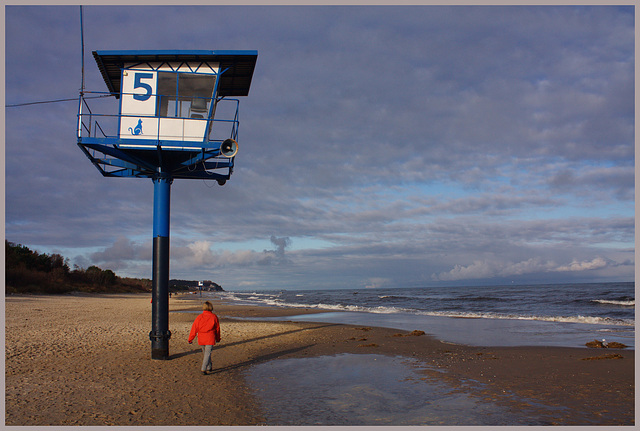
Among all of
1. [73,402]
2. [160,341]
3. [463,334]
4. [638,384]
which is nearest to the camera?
[73,402]

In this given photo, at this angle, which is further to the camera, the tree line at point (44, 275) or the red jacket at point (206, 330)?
the tree line at point (44, 275)

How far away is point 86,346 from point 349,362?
757 cm

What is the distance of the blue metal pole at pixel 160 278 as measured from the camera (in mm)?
10523

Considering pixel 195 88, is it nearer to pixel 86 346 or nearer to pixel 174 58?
pixel 174 58

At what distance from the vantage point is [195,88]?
12047 millimetres

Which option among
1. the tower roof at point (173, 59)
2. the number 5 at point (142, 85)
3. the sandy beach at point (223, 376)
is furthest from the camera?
the number 5 at point (142, 85)

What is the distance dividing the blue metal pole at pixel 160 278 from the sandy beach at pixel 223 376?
1.52ft

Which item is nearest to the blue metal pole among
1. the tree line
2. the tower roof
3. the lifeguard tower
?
the lifeguard tower

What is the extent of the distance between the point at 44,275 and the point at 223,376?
50.0m

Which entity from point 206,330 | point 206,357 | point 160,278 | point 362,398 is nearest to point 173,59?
point 160,278

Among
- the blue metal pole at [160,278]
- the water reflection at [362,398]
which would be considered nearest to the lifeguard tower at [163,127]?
the blue metal pole at [160,278]

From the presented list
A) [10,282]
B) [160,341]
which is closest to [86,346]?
[160,341]

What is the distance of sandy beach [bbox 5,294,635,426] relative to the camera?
21.2 ft

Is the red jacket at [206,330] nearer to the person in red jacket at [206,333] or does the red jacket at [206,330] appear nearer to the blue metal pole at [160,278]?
the person in red jacket at [206,333]
